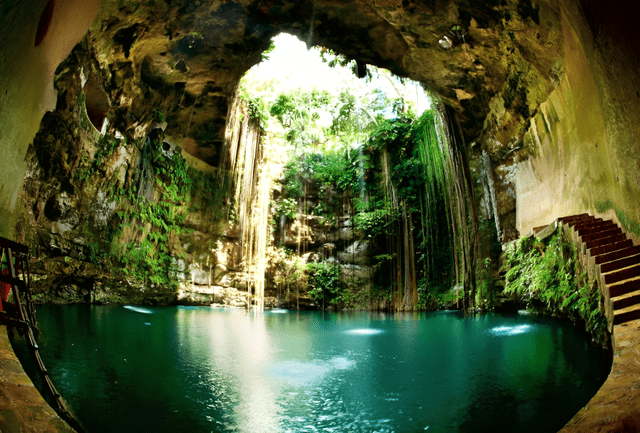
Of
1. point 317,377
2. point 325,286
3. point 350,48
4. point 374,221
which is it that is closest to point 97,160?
point 350,48

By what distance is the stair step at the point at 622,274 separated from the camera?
11.9 ft

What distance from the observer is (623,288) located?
3.54 meters

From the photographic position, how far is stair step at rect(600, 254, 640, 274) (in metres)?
3.77

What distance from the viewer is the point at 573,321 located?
5.43 metres

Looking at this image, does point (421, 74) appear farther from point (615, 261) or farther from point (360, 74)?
point (615, 261)

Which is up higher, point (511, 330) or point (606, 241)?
point (606, 241)

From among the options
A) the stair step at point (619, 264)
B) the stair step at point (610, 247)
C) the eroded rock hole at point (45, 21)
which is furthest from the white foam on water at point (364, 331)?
the eroded rock hole at point (45, 21)

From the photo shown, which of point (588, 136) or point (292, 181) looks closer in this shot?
point (588, 136)

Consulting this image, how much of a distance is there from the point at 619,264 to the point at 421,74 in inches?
211

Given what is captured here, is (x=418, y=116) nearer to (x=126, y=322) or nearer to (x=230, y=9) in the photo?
(x=230, y=9)

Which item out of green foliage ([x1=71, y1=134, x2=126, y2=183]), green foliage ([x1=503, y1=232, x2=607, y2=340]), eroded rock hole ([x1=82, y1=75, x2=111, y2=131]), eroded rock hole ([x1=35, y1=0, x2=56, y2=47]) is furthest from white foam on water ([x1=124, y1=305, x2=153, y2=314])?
green foliage ([x1=503, y1=232, x2=607, y2=340])

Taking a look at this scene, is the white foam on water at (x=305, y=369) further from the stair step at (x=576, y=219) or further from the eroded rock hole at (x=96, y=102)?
the eroded rock hole at (x=96, y=102)

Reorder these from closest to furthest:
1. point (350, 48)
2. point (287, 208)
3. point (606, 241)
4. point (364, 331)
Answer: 1. point (606, 241)
2. point (364, 331)
3. point (350, 48)
4. point (287, 208)

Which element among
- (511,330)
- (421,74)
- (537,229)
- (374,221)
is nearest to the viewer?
(511,330)
